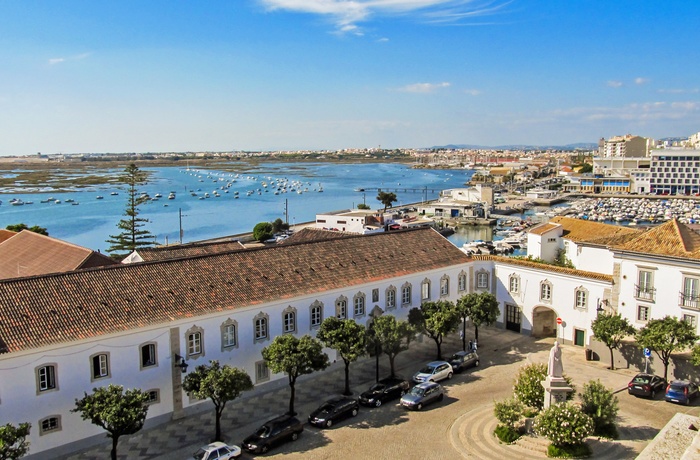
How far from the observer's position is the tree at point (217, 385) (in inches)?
851

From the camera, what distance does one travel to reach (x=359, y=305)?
1200 inches

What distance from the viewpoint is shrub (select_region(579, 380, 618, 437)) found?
67.8ft

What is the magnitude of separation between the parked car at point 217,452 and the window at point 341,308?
10.2 metres

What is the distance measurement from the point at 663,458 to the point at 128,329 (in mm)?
18381

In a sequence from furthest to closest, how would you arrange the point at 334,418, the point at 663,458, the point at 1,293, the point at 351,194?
the point at 351,194 < the point at 334,418 < the point at 1,293 < the point at 663,458

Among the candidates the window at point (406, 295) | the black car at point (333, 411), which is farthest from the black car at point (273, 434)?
the window at point (406, 295)

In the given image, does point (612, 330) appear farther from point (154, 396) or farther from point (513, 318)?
point (154, 396)

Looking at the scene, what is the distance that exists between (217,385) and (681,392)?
19624 mm

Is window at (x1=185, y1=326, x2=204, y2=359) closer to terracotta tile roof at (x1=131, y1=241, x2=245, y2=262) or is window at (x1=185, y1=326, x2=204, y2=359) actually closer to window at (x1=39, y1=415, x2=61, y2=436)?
window at (x1=39, y1=415, x2=61, y2=436)

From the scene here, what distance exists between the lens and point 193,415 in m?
24.3

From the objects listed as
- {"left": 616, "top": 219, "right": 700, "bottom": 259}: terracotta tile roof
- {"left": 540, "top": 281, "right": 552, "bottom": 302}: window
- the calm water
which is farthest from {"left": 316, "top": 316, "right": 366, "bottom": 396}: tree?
the calm water

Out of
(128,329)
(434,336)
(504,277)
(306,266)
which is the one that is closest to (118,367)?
(128,329)

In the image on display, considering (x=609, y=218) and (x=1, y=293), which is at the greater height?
(x=1, y=293)

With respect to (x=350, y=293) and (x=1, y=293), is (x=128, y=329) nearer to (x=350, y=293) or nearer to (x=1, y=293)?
(x=1, y=293)
